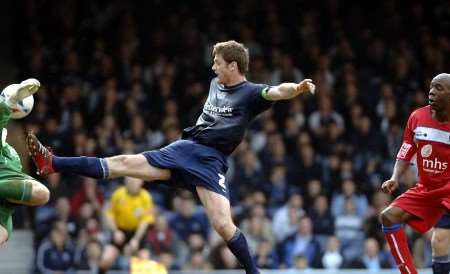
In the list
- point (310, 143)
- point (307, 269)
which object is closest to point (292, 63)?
point (310, 143)

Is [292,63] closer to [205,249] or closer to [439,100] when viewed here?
[205,249]

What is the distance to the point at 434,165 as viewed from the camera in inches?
347

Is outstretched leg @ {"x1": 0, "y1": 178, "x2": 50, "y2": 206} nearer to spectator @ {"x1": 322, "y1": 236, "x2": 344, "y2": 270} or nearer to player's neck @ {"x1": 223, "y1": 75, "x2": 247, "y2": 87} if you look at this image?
player's neck @ {"x1": 223, "y1": 75, "x2": 247, "y2": 87}

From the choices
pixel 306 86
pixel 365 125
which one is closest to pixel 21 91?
pixel 306 86

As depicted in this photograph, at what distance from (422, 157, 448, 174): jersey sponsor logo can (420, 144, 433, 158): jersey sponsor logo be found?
49 mm

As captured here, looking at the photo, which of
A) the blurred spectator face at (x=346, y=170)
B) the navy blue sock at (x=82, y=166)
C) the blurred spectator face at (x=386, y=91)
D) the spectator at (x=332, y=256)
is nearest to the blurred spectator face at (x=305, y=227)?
the spectator at (x=332, y=256)

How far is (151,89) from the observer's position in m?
15.6

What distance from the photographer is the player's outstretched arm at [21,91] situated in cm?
834

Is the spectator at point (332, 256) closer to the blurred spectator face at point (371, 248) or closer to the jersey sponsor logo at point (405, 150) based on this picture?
the blurred spectator face at point (371, 248)

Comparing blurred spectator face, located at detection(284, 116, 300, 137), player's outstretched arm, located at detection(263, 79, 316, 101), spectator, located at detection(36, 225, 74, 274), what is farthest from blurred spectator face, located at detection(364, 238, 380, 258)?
player's outstretched arm, located at detection(263, 79, 316, 101)

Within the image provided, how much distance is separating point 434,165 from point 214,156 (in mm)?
1759

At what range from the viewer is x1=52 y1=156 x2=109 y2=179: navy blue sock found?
8.52 metres

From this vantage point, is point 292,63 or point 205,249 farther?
point 292,63

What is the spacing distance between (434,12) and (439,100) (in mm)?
9009
